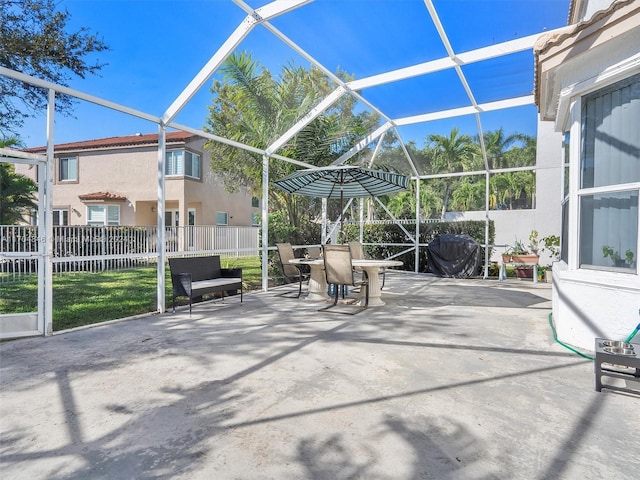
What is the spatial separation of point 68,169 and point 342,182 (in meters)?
14.1

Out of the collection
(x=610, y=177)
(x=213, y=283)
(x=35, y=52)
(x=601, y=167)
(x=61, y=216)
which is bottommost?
(x=213, y=283)

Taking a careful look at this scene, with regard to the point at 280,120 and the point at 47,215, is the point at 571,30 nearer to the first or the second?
the point at 47,215

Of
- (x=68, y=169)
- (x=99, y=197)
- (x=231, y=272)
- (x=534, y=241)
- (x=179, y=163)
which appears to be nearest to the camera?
(x=231, y=272)

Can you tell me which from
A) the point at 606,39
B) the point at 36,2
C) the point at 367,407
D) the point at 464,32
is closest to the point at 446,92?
the point at 464,32

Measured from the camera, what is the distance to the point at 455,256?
10.6 metres

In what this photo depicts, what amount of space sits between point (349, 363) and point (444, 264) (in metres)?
8.08

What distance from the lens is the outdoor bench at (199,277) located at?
18.1 feet

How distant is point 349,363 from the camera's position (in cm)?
347

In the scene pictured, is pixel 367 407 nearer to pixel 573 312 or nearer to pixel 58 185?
pixel 573 312

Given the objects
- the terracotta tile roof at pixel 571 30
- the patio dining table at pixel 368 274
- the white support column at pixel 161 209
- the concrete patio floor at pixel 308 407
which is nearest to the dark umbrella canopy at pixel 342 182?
the patio dining table at pixel 368 274

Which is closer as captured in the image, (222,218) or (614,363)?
(614,363)

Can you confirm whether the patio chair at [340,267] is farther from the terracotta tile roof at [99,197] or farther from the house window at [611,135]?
the terracotta tile roof at [99,197]

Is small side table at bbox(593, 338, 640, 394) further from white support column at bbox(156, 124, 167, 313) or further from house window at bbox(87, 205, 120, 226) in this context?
house window at bbox(87, 205, 120, 226)

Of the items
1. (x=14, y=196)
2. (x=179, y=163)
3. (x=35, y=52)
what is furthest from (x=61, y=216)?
(x=35, y=52)
